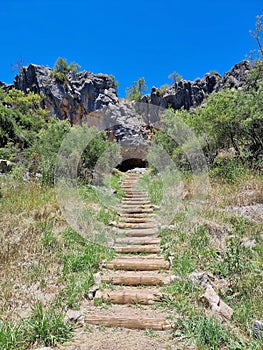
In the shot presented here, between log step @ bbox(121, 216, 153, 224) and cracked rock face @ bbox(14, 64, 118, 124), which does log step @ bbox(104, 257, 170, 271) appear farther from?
cracked rock face @ bbox(14, 64, 118, 124)

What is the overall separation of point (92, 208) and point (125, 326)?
14.3 ft

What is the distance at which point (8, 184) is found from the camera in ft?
24.6

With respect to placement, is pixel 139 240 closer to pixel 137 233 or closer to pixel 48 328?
pixel 137 233

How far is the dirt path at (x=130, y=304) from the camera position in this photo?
267 centimetres

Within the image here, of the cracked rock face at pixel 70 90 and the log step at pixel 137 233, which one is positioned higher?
the cracked rock face at pixel 70 90

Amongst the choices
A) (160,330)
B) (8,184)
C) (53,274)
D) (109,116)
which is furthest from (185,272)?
(109,116)

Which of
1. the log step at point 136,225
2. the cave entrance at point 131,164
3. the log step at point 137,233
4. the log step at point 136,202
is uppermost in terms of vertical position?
the cave entrance at point 131,164

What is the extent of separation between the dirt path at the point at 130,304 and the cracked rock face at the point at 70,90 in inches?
1129

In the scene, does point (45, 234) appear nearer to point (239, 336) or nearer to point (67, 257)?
point (67, 257)

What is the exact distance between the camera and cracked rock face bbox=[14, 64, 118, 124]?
105 feet

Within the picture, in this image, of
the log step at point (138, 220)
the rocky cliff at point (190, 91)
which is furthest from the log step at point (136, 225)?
the rocky cliff at point (190, 91)

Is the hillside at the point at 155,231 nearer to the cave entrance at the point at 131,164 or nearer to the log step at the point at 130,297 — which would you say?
the log step at the point at 130,297

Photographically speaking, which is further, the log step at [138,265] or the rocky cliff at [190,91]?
the rocky cliff at [190,91]

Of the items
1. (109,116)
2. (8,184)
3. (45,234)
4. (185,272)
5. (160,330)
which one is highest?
(109,116)
